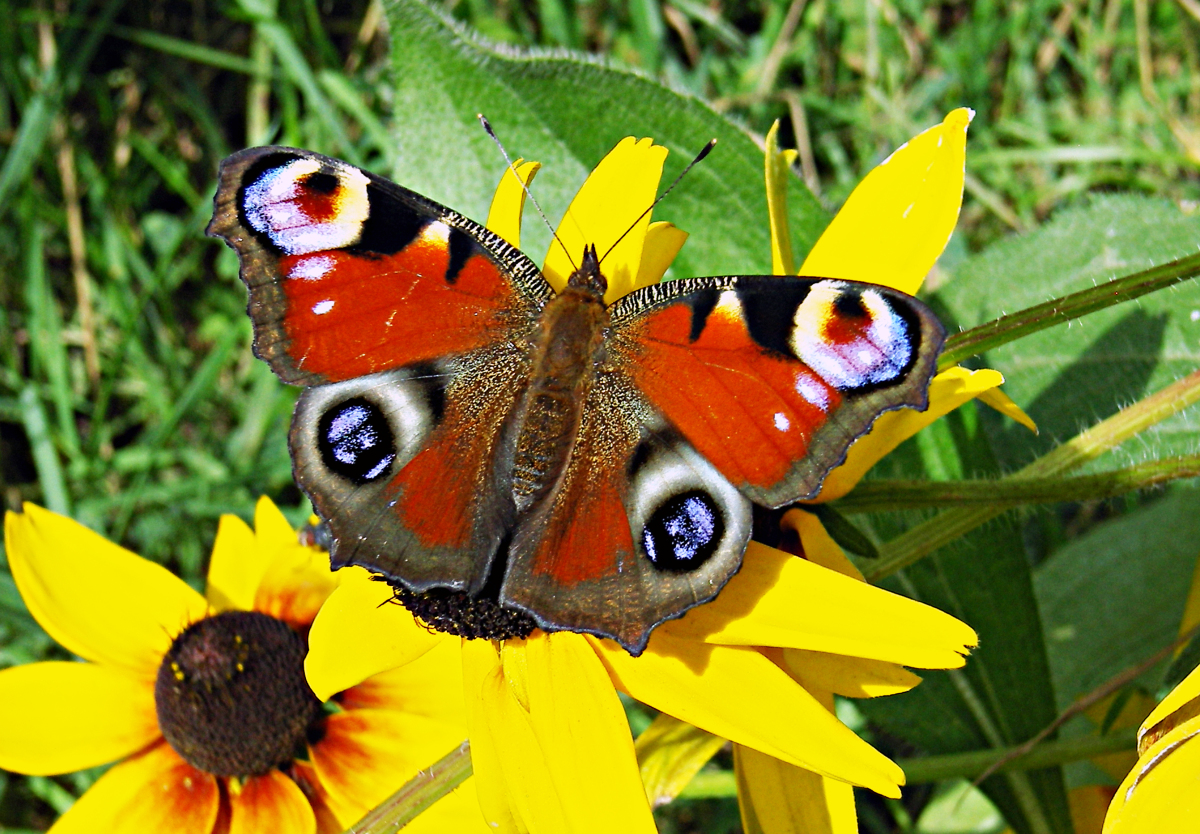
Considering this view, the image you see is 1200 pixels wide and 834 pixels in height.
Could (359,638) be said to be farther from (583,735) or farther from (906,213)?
(906,213)

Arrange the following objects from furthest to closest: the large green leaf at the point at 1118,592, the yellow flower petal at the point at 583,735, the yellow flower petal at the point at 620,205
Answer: the large green leaf at the point at 1118,592
the yellow flower petal at the point at 620,205
the yellow flower petal at the point at 583,735

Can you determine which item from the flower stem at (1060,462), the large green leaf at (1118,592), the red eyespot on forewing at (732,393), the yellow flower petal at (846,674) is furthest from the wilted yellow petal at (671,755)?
the large green leaf at (1118,592)

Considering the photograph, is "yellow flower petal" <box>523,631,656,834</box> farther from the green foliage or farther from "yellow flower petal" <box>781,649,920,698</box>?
the green foliage

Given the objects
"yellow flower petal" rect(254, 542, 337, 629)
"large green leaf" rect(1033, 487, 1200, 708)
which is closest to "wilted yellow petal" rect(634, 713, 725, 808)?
"yellow flower petal" rect(254, 542, 337, 629)

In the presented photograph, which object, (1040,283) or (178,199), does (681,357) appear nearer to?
(1040,283)

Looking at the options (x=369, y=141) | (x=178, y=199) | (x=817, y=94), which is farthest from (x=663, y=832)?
(x=178, y=199)

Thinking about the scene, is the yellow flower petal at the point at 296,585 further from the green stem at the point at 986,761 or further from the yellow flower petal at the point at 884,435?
the yellow flower petal at the point at 884,435

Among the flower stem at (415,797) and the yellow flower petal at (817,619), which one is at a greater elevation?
the yellow flower petal at (817,619)

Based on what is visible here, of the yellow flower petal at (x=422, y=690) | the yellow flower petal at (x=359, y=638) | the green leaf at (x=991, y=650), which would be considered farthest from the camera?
the green leaf at (x=991, y=650)
